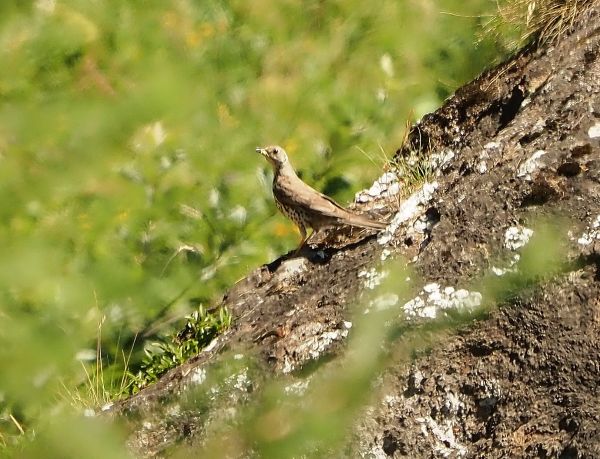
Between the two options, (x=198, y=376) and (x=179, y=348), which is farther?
(x=179, y=348)

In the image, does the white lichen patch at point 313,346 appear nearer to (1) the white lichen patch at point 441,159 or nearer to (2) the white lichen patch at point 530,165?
(2) the white lichen patch at point 530,165

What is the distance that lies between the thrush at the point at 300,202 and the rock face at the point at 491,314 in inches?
13.0

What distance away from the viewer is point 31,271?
4.62 meters

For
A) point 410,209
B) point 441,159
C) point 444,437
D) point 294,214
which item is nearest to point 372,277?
point 410,209

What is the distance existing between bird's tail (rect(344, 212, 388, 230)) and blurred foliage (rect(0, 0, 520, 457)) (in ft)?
2.06

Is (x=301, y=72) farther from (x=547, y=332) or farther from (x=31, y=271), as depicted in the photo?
(x=547, y=332)

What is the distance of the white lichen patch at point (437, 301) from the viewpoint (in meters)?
3.44

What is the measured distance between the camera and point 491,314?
3381mm

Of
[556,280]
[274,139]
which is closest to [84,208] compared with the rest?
[274,139]

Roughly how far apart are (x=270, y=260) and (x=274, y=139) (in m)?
0.82

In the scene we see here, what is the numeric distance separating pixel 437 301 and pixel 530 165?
2.28ft

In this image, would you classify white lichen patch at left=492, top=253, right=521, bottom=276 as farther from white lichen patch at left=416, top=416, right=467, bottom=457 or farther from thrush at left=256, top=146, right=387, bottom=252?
thrush at left=256, top=146, right=387, bottom=252

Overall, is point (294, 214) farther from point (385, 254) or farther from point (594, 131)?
point (594, 131)

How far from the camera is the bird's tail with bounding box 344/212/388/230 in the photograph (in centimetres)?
423
